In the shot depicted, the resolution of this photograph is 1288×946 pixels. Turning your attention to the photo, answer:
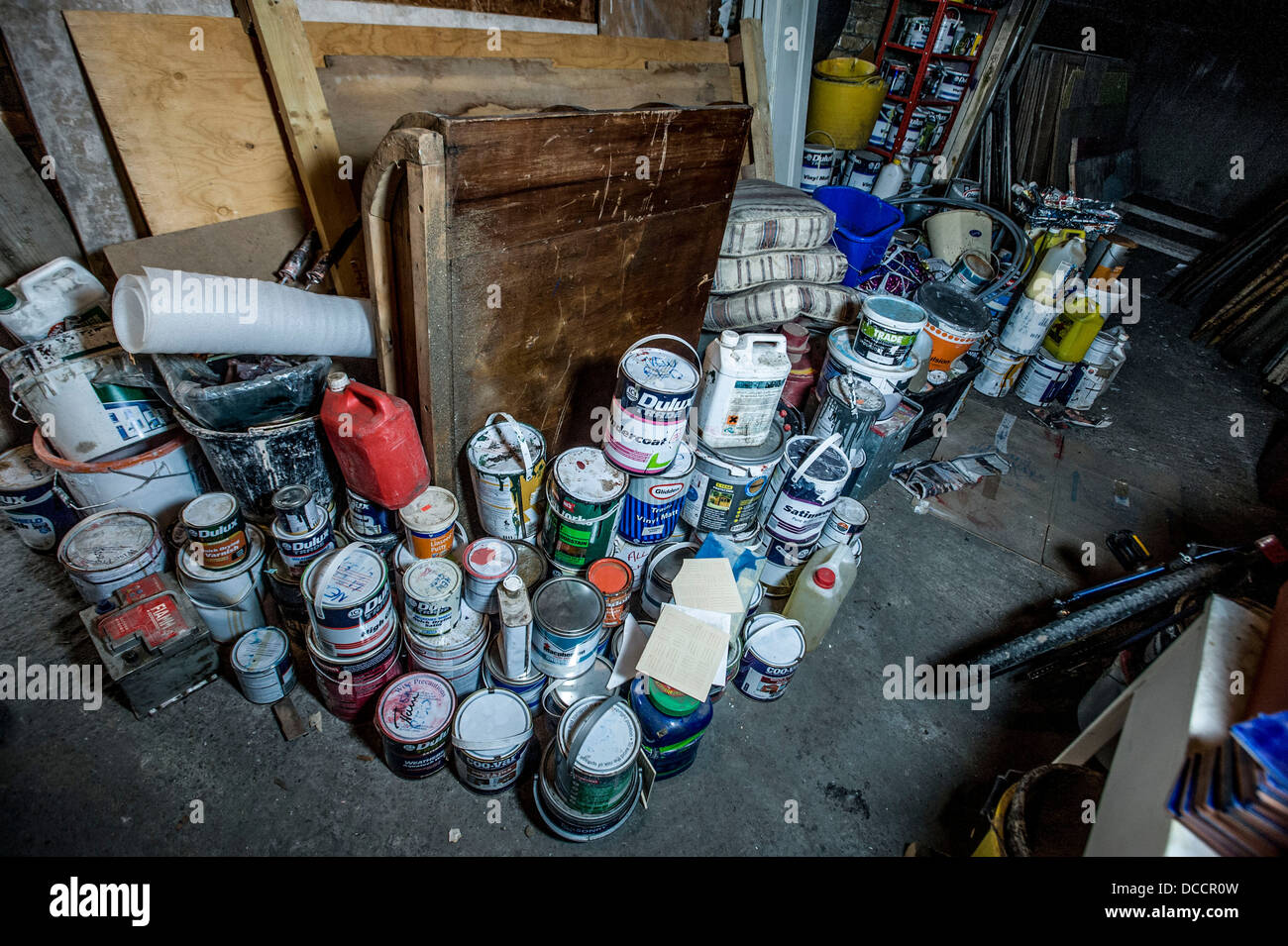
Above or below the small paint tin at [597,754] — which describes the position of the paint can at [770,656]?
below

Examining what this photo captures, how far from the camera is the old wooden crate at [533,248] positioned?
169 cm

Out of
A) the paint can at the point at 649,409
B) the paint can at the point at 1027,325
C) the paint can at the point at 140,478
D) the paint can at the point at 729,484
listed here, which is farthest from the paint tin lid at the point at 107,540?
the paint can at the point at 1027,325

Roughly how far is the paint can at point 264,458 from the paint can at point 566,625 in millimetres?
873

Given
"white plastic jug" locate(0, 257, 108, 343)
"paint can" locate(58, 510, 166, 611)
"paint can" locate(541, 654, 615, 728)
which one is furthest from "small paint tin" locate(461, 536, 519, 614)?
"white plastic jug" locate(0, 257, 108, 343)

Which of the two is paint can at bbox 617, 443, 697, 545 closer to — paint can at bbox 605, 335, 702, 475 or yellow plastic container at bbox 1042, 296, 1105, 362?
paint can at bbox 605, 335, 702, 475

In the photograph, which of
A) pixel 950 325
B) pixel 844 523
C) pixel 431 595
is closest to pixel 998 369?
pixel 950 325

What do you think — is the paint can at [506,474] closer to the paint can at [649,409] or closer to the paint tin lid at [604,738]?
the paint can at [649,409]

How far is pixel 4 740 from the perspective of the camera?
5.93 feet

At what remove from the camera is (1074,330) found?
147 inches

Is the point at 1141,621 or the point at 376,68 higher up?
the point at 376,68

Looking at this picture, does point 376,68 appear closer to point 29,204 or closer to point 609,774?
point 29,204

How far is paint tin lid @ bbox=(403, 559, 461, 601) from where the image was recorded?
1741 millimetres

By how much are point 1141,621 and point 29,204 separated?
185 inches
